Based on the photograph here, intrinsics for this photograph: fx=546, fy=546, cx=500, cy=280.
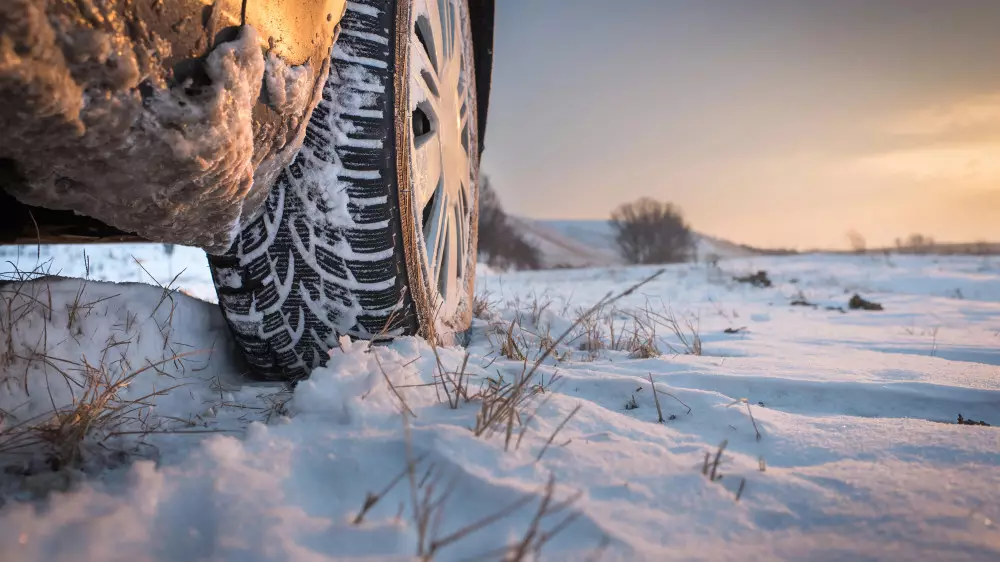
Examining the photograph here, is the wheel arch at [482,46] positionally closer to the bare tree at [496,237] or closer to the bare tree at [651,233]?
the bare tree at [496,237]

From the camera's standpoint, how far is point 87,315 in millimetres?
1186

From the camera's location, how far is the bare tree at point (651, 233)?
858 inches

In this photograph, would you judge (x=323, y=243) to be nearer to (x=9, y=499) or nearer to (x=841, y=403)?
(x=9, y=499)

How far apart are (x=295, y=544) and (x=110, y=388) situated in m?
0.61

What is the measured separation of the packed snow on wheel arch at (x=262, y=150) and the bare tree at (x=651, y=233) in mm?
20970

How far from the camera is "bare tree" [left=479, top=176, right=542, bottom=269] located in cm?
1579

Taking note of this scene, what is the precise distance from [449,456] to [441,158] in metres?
1.11

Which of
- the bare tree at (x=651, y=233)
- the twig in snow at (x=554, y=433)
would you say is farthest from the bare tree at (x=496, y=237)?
the twig in snow at (x=554, y=433)

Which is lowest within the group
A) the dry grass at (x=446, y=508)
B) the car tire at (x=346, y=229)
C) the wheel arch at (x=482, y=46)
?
the dry grass at (x=446, y=508)

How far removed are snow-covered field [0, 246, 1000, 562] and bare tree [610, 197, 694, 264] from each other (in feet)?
68.8

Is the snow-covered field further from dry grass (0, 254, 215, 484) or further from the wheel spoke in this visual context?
the wheel spoke

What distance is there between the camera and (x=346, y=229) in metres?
1.17

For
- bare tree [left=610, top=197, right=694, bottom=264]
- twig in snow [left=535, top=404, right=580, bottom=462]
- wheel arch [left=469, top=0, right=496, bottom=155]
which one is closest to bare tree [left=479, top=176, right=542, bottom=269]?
bare tree [left=610, top=197, right=694, bottom=264]

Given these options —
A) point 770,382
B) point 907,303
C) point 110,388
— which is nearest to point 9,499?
point 110,388
